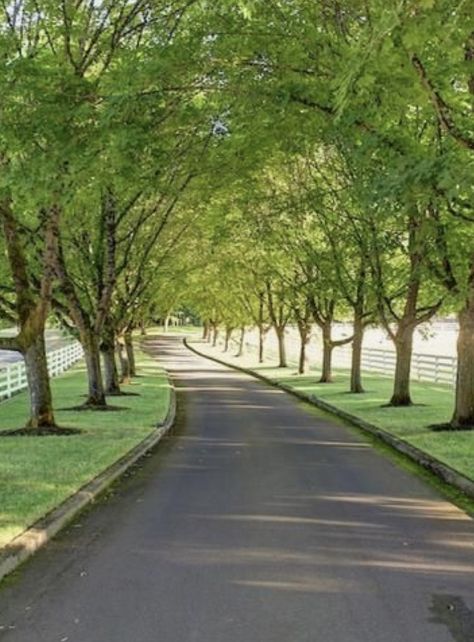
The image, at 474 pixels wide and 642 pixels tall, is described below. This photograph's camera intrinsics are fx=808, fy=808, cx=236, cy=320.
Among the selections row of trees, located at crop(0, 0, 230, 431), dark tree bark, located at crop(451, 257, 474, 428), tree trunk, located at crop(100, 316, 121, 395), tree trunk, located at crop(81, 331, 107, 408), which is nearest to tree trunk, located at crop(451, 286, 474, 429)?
dark tree bark, located at crop(451, 257, 474, 428)

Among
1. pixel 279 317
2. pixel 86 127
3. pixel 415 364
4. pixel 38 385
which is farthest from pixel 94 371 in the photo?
pixel 279 317

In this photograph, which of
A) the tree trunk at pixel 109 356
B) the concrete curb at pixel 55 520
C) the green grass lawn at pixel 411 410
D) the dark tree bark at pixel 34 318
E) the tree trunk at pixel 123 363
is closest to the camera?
the concrete curb at pixel 55 520

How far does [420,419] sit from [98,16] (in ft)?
36.3

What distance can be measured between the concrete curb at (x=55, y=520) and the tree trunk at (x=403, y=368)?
11066 millimetres

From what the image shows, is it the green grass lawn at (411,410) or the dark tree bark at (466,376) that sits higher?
the dark tree bark at (466,376)

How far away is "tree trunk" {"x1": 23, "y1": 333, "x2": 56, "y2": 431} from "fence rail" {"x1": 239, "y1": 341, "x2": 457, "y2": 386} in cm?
1874

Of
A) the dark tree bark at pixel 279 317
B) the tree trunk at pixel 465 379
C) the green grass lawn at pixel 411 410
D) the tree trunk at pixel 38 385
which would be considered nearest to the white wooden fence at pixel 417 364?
the green grass lawn at pixel 411 410

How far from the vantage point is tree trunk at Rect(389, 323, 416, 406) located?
22.6 m

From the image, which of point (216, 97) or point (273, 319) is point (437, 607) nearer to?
point (216, 97)

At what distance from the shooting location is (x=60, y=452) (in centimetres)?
1296

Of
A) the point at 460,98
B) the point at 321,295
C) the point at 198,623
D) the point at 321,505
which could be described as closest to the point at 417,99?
the point at 460,98

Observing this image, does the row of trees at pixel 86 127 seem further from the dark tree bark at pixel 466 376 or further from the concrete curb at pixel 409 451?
the dark tree bark at pixel 466 376

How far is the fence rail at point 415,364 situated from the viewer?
107 feet

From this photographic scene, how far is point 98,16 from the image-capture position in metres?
14.6
